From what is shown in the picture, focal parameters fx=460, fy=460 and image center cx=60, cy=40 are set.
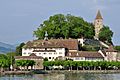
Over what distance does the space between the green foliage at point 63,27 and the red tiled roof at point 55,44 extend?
4.84 m

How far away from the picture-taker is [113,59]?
334 ft

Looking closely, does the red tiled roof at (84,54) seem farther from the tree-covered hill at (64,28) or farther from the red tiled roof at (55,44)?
the tree-covered hill at (64,28)

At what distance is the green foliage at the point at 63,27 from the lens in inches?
4171

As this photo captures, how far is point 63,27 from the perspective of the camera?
106 metres

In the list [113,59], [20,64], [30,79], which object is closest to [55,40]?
[113,59]

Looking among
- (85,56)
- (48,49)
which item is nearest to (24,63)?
(48,49)

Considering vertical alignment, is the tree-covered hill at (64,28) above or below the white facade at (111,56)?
above

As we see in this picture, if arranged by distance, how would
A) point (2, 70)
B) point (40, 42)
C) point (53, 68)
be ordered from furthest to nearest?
point (40, 42), point (53, 68), point (2, 70)

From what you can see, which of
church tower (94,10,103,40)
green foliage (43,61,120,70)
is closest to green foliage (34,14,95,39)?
green foliage (43,61,120,70)

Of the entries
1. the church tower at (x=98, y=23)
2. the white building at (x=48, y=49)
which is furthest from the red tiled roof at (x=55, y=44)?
the church tower at (x=98, y=23)

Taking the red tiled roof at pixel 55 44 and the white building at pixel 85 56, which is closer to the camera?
the white building at pixel 85 56

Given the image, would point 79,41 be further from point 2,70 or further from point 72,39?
point 2,70

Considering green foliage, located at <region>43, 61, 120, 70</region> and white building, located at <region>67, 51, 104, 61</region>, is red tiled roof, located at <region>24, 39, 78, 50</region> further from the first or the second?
green foliage, located at <region>43, 61, 120, 70</region>

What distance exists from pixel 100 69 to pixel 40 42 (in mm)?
15687
